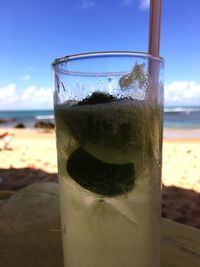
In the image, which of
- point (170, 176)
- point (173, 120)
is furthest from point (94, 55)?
point (173, 120)

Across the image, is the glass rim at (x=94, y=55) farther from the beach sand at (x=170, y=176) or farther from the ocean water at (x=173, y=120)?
the ocean water at (x=173, y=120)

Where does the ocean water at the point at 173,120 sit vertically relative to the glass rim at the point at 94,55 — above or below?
below

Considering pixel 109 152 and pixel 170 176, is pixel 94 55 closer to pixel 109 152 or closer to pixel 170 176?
pixel 109 152

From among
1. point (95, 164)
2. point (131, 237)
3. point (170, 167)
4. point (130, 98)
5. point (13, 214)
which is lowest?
point (170, 167)

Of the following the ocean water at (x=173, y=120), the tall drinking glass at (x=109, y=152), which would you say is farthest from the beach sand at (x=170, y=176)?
the ocean water at (x=173, y=120)

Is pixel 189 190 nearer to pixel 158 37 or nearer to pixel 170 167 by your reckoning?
pixel 170 167

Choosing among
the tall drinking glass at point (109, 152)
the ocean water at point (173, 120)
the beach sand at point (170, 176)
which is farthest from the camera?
the ocean water at point (173, 120)

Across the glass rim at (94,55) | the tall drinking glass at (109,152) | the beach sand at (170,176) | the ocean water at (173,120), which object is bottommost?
the ocean water at (173,120)

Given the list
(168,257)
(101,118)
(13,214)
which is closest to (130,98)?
(101,118)

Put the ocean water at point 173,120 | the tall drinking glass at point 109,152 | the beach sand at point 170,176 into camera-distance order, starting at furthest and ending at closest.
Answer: the ocean water at point 173,120 → the beach sand at point 170,176 → the tall drinking glass at point 109,152

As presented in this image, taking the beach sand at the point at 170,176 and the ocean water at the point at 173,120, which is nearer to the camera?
the beach sand at the point at 170,176
